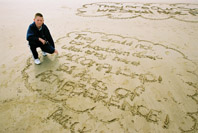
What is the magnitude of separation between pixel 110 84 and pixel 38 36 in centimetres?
176

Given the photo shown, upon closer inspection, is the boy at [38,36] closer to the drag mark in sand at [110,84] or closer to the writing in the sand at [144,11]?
the drag mark in sand at [110,84]

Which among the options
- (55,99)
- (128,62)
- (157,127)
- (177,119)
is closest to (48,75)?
(55,99)

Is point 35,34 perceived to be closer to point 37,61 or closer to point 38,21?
point 38,21

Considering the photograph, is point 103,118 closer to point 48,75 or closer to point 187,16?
point 48,75

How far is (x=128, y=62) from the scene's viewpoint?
287 cm

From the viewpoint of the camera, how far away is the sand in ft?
6.15

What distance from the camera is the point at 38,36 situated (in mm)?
2795

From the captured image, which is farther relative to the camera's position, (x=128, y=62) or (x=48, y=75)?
(x=128, y=62)

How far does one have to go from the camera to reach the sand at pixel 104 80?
1876 millimetres

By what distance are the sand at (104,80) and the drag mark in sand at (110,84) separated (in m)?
0.01

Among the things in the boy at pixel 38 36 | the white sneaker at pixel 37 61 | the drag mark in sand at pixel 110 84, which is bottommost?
the drag mark in sand at pixel 110 84

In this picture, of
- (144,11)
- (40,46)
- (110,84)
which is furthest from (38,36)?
(144,11)

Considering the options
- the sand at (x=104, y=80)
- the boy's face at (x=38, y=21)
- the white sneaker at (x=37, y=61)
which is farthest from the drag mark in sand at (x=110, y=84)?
the boy's face at (x=38, y=21)

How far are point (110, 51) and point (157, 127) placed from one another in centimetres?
190
